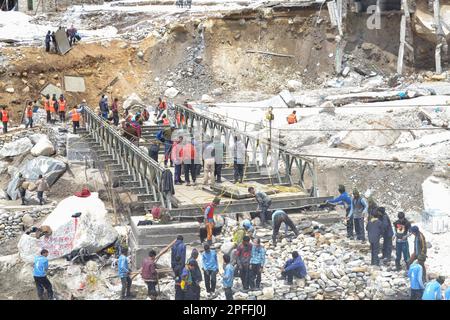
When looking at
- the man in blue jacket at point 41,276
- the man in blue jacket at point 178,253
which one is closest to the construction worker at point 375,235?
the man in blue jacket at point 178,253

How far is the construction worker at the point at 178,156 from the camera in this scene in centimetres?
1820

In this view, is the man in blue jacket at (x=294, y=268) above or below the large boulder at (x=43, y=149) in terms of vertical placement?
below

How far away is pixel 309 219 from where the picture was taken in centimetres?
1680

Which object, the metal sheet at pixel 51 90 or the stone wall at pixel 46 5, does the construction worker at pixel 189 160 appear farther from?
the stone wall at pixel 46 5

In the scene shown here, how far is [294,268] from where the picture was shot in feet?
45.2

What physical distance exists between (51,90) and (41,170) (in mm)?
6790

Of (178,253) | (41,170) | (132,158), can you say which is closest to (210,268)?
(178,253)

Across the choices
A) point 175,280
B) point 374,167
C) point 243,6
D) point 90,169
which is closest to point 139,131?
point 90,169

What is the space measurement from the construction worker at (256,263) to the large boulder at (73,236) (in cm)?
328

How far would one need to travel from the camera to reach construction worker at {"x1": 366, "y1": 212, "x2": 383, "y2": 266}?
14234 millimetres

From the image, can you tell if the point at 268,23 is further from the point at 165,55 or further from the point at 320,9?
the point at 165,55

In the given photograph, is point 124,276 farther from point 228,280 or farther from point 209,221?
point 209,221

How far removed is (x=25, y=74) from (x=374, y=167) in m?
13.5

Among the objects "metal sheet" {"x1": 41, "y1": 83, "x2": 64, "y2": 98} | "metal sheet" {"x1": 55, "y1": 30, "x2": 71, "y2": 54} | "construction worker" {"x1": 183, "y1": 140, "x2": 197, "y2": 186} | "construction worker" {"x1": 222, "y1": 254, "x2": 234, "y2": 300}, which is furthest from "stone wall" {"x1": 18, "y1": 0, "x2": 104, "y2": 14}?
"construction worker" {"x1": 222, "y1": 254, "x2": 234, "y2": 300}
